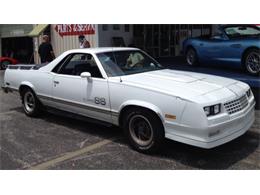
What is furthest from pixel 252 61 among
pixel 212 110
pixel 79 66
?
pixel 79 66

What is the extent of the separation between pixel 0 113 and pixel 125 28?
9229 mm

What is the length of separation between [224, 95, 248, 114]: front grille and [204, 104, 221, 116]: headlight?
144mm

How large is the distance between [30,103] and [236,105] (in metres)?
4.30

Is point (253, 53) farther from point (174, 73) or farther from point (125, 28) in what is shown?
point (125, 28)

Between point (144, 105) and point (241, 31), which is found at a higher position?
point (241, 31)

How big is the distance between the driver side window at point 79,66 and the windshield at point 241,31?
13.7ft

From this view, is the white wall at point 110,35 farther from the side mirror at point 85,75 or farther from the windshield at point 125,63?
the side mirror at point 85,75

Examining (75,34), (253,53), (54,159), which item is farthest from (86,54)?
(75,34)

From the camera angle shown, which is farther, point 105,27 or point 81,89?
point 105,27

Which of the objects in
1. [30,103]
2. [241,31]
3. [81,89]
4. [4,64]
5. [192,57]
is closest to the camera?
[81,89]

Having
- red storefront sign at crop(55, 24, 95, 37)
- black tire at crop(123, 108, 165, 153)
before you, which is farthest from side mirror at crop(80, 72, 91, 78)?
red storefront sign at crop(55, 24, 95, 37)

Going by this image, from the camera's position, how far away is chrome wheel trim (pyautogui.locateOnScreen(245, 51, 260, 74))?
23.0 ft

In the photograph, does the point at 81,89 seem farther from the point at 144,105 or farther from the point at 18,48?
the point at 18,48

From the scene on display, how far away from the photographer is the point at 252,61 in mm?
7109
